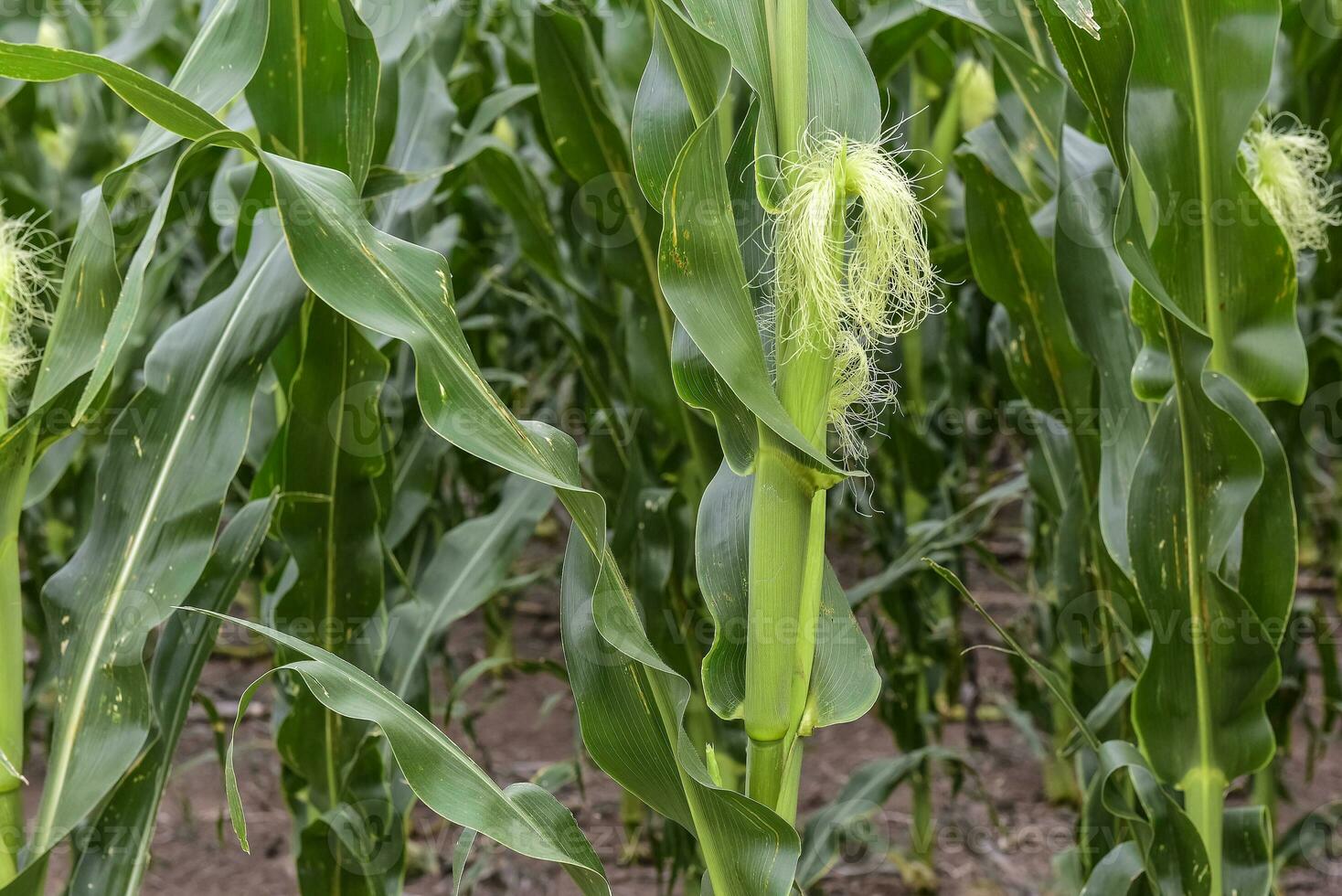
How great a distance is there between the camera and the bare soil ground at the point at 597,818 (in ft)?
8.79

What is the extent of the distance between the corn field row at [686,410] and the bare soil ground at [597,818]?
99 millimetres

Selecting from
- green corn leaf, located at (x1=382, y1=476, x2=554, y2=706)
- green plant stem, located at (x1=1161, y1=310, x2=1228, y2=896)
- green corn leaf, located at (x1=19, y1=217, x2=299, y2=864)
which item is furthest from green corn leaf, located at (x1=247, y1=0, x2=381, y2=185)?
green plant stem, located at (x1=1161, y1=310, x2=1228, y2=896)

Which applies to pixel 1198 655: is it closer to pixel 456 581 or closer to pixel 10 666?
pixel 456 581

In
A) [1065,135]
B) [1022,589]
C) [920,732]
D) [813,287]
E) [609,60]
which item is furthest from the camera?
[1022,589]

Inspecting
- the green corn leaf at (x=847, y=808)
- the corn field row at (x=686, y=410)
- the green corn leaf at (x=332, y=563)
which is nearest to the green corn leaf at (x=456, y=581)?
the corn field row at (x=686, y=410)

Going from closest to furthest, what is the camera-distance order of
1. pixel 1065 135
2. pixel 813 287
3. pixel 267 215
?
1. pixel 813 287
2. pixel 267 215
3. pixel 1065 135

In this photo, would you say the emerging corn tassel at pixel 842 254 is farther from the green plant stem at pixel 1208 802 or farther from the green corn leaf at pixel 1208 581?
the green plant stem at pixel 1208 802

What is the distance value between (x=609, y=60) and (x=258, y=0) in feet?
2.37

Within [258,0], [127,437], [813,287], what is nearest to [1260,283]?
[813,287]

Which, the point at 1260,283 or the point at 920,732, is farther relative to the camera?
the point at 920,732

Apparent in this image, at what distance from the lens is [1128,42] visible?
1.22 meters

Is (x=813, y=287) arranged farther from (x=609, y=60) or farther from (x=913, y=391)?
(x=913, y=391)

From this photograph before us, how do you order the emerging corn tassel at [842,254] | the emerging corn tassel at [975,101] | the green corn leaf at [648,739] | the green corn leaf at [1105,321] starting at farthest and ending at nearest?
the emerging corn tassel at [975,101] → the green corn leaf at [1105,321] → the green corn leaf at [648,739] → the emerging corn tassel at [842,254]

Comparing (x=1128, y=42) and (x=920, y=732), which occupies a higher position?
(x=1128, y=42)
